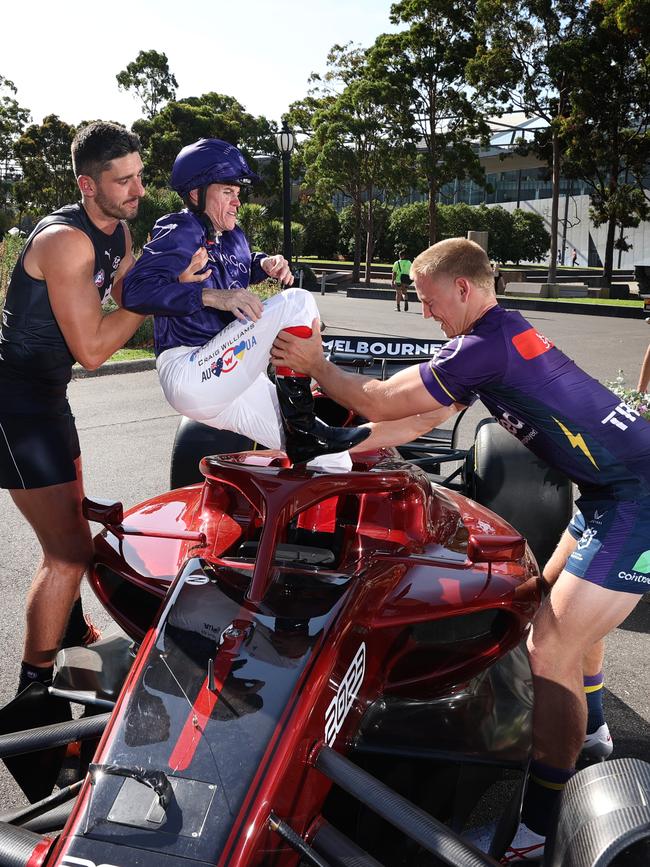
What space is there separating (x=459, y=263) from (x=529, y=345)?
393 mm

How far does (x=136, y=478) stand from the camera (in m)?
6.96

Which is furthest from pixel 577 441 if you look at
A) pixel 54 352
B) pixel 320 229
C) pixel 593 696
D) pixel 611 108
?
pixel 320 229

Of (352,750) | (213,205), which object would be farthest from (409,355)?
(352,750)

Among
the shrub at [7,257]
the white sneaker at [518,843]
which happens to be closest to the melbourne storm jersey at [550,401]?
the white sneaker at [518,843]

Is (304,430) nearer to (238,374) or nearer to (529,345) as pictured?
(238,374)

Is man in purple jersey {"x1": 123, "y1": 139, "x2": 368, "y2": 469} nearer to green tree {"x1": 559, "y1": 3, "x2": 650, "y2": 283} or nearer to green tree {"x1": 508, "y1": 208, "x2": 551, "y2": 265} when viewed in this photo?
green tree {"x1": 559, "y1": 3, "x2": 650, "y2": 283}

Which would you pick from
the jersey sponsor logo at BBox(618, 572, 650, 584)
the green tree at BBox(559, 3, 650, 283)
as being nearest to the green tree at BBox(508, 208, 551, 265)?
the green tree at BBox(559, 3, 650, 283)

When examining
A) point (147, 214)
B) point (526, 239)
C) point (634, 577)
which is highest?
point (147, 214)

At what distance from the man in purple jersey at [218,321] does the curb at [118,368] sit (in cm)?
904

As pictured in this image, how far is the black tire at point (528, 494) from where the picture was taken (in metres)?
4.48

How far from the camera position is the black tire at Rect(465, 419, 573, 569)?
448 cm

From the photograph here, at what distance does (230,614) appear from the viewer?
2271 mm

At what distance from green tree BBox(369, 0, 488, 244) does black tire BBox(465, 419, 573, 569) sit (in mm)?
30039

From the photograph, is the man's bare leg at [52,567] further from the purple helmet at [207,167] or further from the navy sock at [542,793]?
the navy sock at [542,793]
